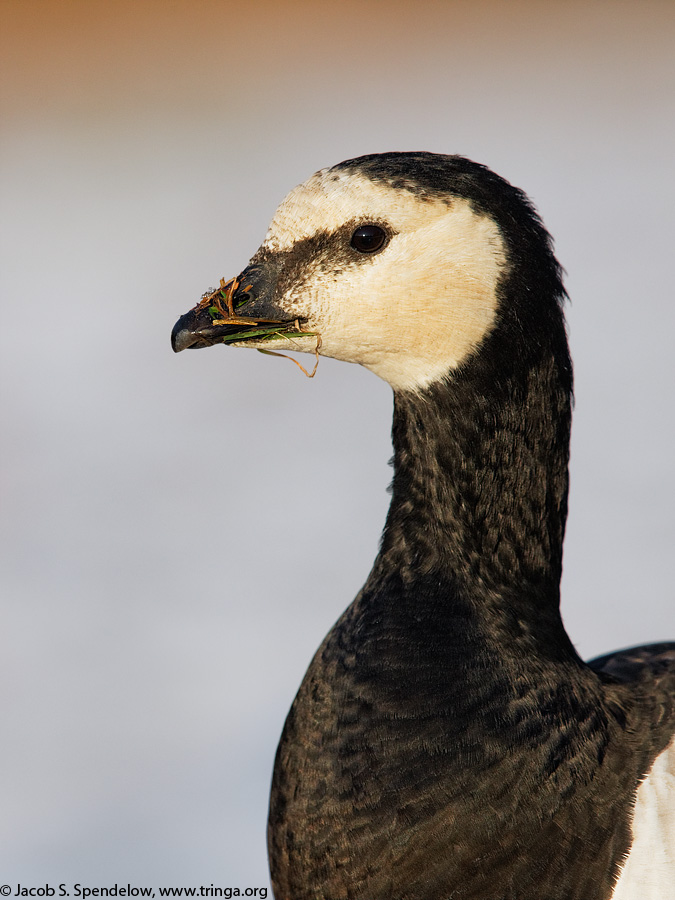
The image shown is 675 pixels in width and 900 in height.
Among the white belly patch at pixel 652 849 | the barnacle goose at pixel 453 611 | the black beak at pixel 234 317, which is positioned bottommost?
the white belly patch at pixel 652 849

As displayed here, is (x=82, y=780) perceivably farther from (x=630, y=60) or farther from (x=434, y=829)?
(x=630, y=60)

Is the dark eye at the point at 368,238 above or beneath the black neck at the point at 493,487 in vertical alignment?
above

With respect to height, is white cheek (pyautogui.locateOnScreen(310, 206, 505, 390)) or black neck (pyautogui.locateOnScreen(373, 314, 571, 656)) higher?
white cheek (pyautogui.locateOnScreen(310, 206, 505, 390))

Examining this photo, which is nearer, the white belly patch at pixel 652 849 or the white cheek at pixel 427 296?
the white belly patch at pixel 652 849

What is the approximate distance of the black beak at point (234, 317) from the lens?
2.11 metres

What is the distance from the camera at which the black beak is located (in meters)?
2.11

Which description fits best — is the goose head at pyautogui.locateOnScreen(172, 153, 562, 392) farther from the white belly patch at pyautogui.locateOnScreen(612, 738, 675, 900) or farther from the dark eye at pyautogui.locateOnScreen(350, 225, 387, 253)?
the white belly patch at pyautogui.locateOnScreen(612, 738, 675, 900)

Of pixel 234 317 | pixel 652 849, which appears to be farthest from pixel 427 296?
pixel 652 849

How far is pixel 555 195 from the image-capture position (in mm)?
8625

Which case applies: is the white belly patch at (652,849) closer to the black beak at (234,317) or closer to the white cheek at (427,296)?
the white cheek at (427,296)

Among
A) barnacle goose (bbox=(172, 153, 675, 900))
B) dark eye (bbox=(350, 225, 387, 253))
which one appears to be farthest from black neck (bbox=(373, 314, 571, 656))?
dark eye (bbox=(350, 225, 387, 253))

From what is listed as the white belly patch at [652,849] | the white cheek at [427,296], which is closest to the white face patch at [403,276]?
the white cheek at [427,296]

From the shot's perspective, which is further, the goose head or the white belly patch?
the goose head

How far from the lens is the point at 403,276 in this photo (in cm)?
→ 203
